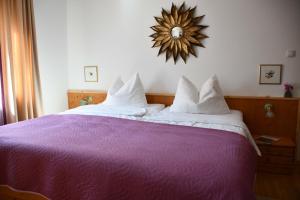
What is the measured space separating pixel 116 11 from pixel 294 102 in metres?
2.80

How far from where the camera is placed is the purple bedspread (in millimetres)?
1238

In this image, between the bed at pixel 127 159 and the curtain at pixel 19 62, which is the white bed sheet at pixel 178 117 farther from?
the curtain at pixel 19 62

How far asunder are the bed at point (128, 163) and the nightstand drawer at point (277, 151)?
1047 mm

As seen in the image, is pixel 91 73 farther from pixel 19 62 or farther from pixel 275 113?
pixel 275 113

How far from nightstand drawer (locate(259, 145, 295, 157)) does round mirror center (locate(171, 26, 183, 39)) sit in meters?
1.78

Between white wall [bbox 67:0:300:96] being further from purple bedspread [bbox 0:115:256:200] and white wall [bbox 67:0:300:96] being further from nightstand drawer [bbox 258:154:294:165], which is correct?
purple bedspread [bbox 0:115:256:200]

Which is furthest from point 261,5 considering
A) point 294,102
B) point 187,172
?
point 187,172

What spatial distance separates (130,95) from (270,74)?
6.03 feet

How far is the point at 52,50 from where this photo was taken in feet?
12.3

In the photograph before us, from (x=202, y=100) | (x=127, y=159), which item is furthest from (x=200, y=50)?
(x=127, y=159)

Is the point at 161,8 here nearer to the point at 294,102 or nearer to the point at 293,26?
the point at 293,26

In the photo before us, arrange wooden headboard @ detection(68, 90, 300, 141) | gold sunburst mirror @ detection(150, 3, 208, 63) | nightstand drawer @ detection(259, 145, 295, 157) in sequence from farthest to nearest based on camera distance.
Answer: gold sunburst mirror @ detection(150, 3, 208, 63)
wooden headboard @ detection(68, 90, 300, 141)
nightstand drawer @ detection(259, 145, 295, 157)

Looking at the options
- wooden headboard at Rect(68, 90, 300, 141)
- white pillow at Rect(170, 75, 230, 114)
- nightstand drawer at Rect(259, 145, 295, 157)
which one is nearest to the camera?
nightstand drawer at Rect(259, 145, 295, 157)

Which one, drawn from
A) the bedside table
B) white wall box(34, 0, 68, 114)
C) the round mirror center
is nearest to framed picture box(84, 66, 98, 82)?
white wall box(34, 0, 68, 114)
